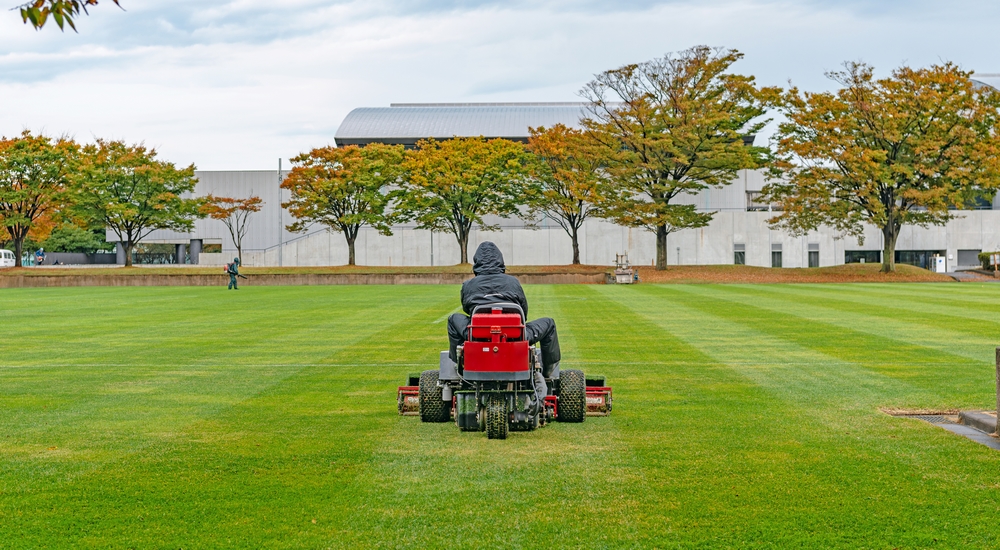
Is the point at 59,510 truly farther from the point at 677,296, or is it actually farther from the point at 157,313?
the point at 677,296

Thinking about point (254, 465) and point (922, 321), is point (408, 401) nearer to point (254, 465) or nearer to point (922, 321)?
point (254, 465)

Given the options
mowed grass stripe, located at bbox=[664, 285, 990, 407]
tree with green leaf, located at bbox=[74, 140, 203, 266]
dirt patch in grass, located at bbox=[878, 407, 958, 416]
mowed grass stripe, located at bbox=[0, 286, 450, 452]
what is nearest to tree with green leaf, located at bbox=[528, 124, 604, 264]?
tree with green leaf, located at bbox=[74, 140, 203, 266]

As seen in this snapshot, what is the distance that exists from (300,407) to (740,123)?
49.9 meters

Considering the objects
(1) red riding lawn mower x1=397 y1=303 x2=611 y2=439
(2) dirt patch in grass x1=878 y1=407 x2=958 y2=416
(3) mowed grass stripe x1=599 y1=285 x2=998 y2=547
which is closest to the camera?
(3) mowed grass stripe x1=599 y1=285 x2=998 y2=547

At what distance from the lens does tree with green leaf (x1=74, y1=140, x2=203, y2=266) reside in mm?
60156

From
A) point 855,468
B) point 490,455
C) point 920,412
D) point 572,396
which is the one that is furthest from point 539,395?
point 920,412

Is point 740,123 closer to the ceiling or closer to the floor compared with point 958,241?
closer to the ceiling

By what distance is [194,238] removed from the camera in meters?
78.6

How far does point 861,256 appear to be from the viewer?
7194 cm

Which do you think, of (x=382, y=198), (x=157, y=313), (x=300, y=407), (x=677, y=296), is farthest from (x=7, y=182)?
(x=300, y=407)

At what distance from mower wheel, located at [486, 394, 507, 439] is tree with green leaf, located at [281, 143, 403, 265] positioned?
53286mm

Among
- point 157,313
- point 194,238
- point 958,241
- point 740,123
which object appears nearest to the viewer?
point 157,313

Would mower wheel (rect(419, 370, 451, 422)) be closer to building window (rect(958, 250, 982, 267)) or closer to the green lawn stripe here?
the green lawn stripe

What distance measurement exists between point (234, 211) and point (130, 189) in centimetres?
1382
